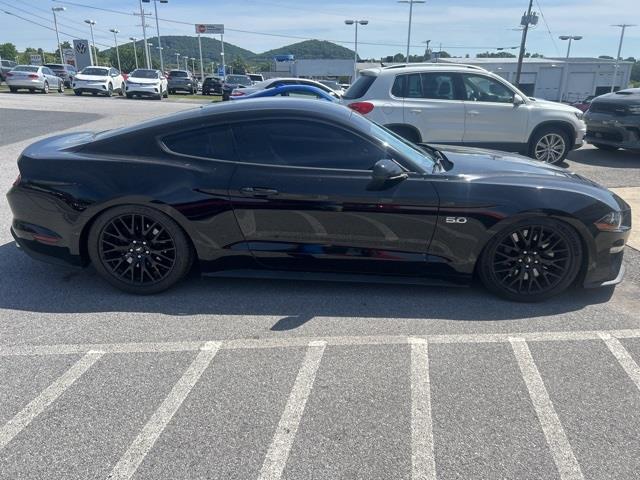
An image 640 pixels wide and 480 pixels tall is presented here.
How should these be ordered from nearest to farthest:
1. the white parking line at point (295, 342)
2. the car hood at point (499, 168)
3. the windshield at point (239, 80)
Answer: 1. the white parking line at point (295, 342)
2. the car hood at point (499, 168)
3. the windshield at point (239, 80)

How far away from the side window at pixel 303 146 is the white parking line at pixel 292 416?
1.34 metres

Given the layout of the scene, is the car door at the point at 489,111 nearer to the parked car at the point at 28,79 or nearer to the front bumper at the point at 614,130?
the front bumper at the point at 614,130

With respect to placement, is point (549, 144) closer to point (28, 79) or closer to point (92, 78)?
point (92, 78)

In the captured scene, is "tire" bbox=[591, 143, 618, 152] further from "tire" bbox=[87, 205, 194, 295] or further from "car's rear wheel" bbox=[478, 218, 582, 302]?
"tire" bbox=[87, 205, 194, 295]

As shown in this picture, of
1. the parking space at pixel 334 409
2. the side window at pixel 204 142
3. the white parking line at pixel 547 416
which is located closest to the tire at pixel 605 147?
the parking space at pixel 334 409

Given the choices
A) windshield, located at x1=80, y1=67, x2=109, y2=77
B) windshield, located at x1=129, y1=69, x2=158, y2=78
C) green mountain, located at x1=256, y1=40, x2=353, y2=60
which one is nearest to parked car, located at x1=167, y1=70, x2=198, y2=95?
windshield, located at x1=129, y1=69, x2=158, y2=78

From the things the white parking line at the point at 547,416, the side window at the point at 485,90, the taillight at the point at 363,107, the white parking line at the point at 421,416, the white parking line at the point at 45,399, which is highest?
the side window at the point at 485,90

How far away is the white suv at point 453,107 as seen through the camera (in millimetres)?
8141

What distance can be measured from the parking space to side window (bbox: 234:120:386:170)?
1303mm

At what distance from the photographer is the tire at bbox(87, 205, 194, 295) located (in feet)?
12.1

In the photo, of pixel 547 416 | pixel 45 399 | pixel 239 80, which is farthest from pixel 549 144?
pixel 239 80

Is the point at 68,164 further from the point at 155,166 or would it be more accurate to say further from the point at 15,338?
the point at 15,338

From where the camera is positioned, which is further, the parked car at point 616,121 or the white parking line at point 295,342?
the parked car at point 616,121

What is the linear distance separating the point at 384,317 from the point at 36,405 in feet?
7.22
